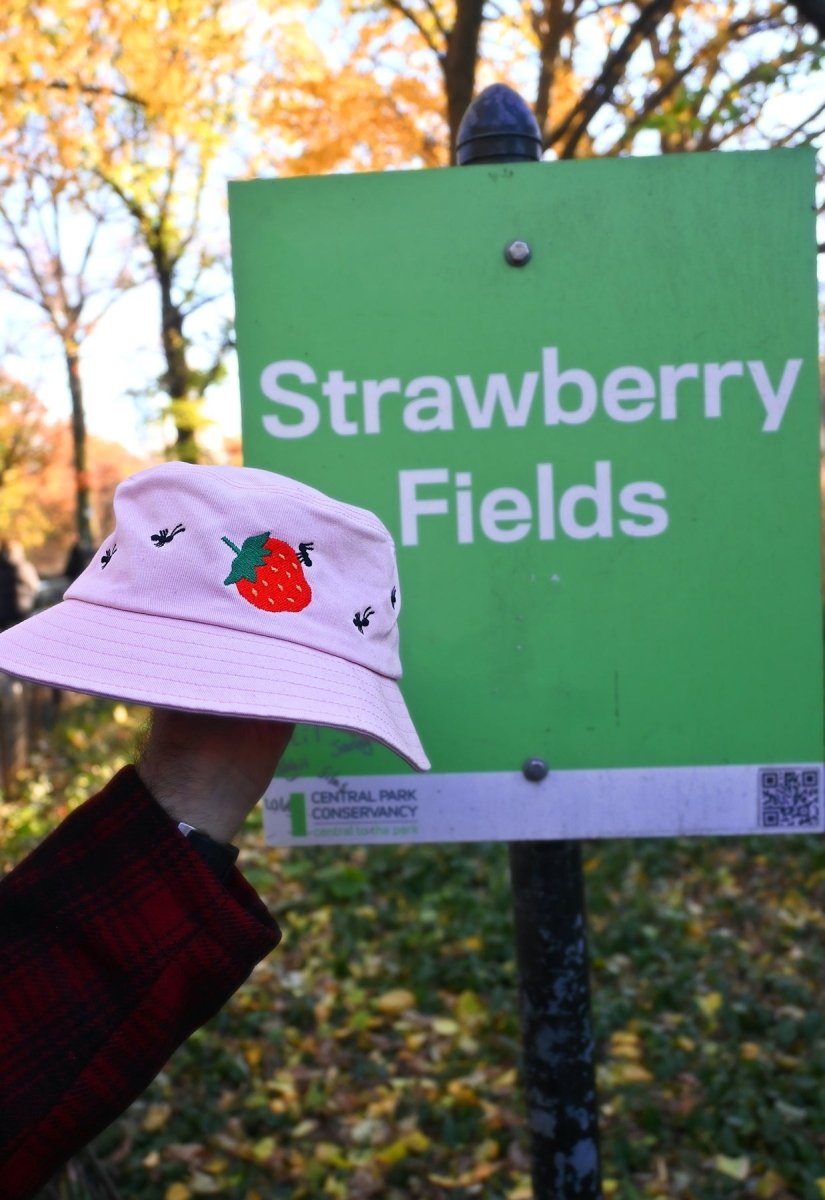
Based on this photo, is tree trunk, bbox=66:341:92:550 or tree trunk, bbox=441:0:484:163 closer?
tree trunk, bbox=441:0:484:163

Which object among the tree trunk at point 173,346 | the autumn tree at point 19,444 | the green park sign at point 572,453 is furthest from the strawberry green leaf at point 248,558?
the autumn tree at point 19,444

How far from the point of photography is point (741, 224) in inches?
60.2

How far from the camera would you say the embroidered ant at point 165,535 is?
3.46ft

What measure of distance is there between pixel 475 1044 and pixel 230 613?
2798mm

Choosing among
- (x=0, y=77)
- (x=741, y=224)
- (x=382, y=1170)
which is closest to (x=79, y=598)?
(x=741, y=224)

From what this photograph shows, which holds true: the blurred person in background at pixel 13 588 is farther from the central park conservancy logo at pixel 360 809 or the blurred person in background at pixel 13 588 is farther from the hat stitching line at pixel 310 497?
the hat stitching line at pixel 310 497

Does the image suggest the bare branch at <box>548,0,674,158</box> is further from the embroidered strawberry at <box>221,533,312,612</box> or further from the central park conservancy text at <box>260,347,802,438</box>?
the embroidered strawberry at <box>221,533,312,612</box>

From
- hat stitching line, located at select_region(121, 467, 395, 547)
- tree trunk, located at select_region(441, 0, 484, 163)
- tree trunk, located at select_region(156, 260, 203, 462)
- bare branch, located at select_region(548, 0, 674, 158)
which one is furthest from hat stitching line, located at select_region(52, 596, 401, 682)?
tree trunk, located at select_region(156, 260, 203, 462)

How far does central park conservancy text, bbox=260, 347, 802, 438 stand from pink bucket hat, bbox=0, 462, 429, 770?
17.4 inches

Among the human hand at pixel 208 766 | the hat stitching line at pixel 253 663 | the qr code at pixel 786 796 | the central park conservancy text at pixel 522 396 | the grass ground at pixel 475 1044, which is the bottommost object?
the grass ground at pixel 475 1044

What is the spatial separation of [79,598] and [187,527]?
146 millimetres

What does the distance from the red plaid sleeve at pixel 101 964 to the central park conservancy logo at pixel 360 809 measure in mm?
598

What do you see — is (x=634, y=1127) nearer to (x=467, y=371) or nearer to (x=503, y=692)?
(x=503, y=692)

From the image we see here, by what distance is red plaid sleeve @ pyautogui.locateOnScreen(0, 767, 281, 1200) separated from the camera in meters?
0.86
